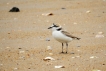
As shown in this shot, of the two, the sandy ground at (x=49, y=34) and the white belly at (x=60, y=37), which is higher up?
the white belly at (x=60, y=37)

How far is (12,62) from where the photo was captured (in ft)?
28.0

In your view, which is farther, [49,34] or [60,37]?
[49,34]

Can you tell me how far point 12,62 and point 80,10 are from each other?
8217mm

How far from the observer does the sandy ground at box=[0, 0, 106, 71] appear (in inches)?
325

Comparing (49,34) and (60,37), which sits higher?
(60,37)

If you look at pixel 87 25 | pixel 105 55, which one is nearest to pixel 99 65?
pixel 105 55

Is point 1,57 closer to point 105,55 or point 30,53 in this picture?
point 30,53

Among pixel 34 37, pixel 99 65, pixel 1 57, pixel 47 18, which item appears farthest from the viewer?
pixel 47 18

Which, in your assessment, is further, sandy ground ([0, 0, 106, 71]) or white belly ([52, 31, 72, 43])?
white belly ([52, 31, 72, 43])

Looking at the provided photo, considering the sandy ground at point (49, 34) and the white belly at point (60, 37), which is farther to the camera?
the white belly at point (60, 37)

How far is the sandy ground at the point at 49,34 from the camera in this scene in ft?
27.1

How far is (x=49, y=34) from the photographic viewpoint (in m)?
12.1

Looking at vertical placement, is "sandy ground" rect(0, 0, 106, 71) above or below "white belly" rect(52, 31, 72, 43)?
below

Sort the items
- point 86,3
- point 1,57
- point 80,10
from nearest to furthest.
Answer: point 1,57, point 80,10, point 86,3
